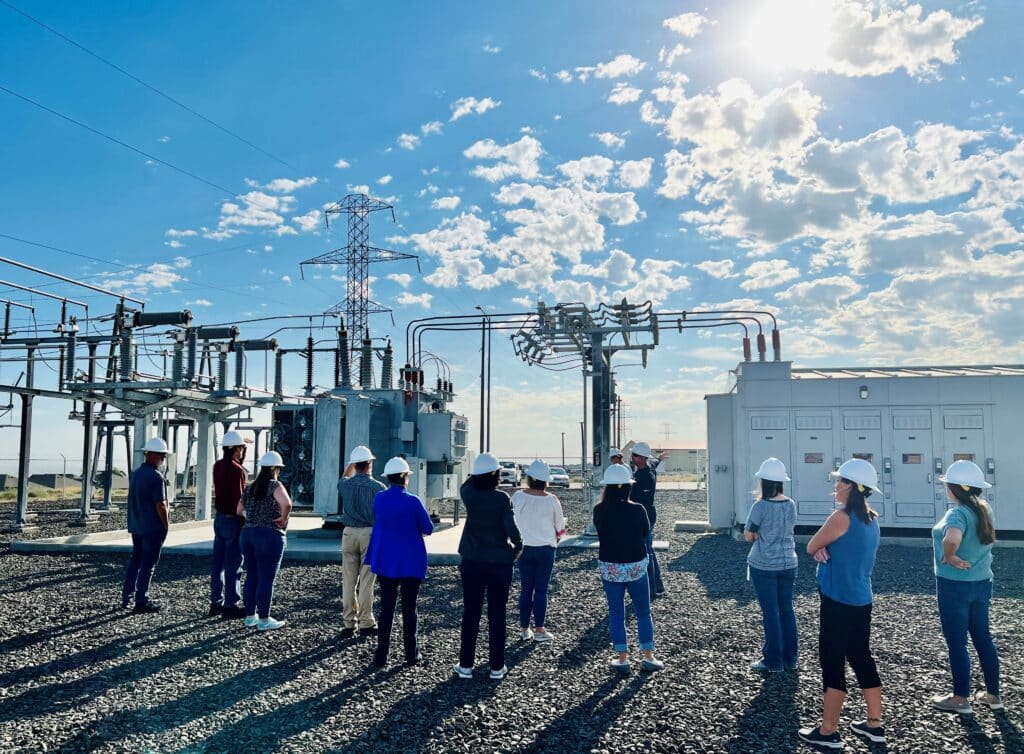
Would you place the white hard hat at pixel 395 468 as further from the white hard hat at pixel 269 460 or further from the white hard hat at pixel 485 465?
the white hard hat at pixel 269 460

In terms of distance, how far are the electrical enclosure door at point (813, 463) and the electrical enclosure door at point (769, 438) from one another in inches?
7.5

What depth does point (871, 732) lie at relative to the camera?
5152 mm

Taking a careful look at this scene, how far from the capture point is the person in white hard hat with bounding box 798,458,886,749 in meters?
5.05

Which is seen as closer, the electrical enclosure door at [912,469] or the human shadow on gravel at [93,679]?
the human shadow on gravel at [93,679]

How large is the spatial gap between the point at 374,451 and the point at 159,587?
6389 mm

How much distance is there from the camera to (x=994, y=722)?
5.49 meters

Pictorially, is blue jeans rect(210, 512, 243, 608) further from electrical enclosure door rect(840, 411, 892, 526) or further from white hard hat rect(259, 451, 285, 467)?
electrical enclosure door rect(840, 411, 892, 526)

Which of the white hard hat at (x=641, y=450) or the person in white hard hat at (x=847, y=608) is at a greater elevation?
the white hard hat at (x=641, y=450)

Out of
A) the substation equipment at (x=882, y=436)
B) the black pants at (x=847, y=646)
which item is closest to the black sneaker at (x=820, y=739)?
the black pants at (x=847, y=646)

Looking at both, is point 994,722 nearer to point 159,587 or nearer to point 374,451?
point 159,587

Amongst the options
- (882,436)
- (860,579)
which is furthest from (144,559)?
(882,436)

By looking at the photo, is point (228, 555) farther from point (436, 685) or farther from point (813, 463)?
point (813, 463)

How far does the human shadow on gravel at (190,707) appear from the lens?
17.0 feet

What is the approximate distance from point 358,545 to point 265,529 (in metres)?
0.98
